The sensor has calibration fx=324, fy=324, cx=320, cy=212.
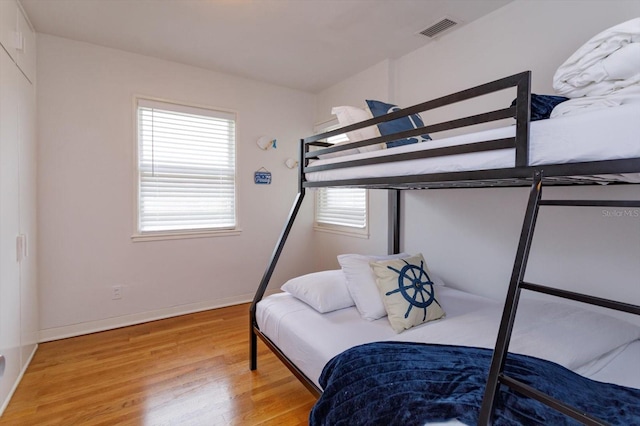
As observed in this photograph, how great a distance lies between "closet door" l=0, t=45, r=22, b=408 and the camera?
1803 millimetres

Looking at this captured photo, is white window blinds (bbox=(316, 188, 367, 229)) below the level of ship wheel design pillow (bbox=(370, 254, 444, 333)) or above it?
above

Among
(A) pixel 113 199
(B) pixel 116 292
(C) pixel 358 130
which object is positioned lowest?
(B) pixel 116 292

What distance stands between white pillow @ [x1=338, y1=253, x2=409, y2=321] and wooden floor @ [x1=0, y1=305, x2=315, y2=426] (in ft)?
2.10

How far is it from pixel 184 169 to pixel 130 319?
1502 mm

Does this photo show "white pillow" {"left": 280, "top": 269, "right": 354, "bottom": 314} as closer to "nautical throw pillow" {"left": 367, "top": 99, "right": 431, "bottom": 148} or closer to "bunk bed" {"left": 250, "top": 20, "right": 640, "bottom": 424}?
"bunk bed" {"left": 250, "top": 20, "right": 640, "bottom": 424}

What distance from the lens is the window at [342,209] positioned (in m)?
3.42

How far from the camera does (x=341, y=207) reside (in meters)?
3.72

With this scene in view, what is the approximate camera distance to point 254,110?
360 cm

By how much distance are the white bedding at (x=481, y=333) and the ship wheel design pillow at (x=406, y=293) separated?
2.3 inches

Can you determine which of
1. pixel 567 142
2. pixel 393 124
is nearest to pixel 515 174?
pixel 567 142

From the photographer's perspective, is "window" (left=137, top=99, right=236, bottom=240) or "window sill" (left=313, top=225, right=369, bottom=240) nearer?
Result: "window" (left=137, top=99, right=236, bottom=240)

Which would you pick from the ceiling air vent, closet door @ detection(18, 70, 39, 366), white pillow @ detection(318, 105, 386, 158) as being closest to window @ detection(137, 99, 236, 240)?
closet door @ detection(18, 70, 39, 366)

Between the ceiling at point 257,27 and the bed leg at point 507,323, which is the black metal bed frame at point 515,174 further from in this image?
the ceiling at point 257,27

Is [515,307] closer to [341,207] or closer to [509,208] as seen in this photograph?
[509,208]
